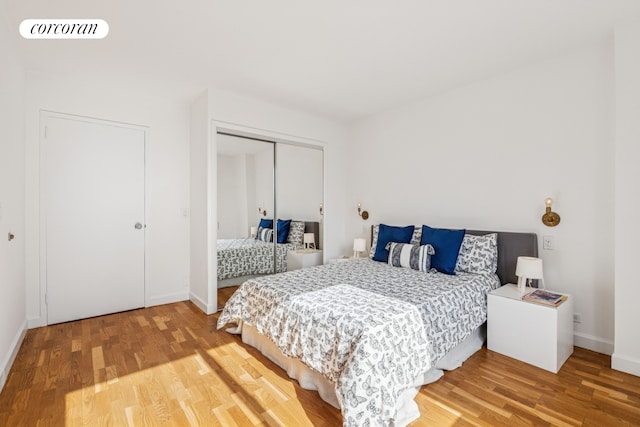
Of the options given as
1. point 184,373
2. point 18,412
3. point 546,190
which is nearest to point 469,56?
point 546,190

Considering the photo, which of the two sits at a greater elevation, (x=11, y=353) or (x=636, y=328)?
(x=636, y=328)

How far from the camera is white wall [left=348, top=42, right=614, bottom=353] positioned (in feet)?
8.00

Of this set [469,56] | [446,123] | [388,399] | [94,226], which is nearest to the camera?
[388,399]

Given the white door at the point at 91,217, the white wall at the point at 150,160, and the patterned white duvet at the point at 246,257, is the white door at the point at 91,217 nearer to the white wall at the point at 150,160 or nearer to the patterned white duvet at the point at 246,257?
the white wall at the point at 150,160

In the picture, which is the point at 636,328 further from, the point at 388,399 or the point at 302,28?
the point at 302,28

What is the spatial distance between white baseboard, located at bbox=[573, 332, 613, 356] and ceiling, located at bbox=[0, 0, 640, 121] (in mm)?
2434

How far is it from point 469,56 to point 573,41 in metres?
0.77

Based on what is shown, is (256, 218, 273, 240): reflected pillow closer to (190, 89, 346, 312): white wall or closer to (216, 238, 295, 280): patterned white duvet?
(216, 238, 295, 280): patterned white duvet

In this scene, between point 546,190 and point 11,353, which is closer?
point 11,353

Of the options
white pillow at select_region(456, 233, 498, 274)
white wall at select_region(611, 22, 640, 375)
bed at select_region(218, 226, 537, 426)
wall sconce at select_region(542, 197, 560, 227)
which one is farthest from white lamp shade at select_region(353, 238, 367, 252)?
white wall at select_region(611, 22, 640, 375)

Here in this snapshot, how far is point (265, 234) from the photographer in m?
3.96

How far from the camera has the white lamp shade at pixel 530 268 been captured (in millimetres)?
2432

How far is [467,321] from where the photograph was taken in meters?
2.33

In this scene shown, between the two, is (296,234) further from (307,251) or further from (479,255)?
(479,255)
